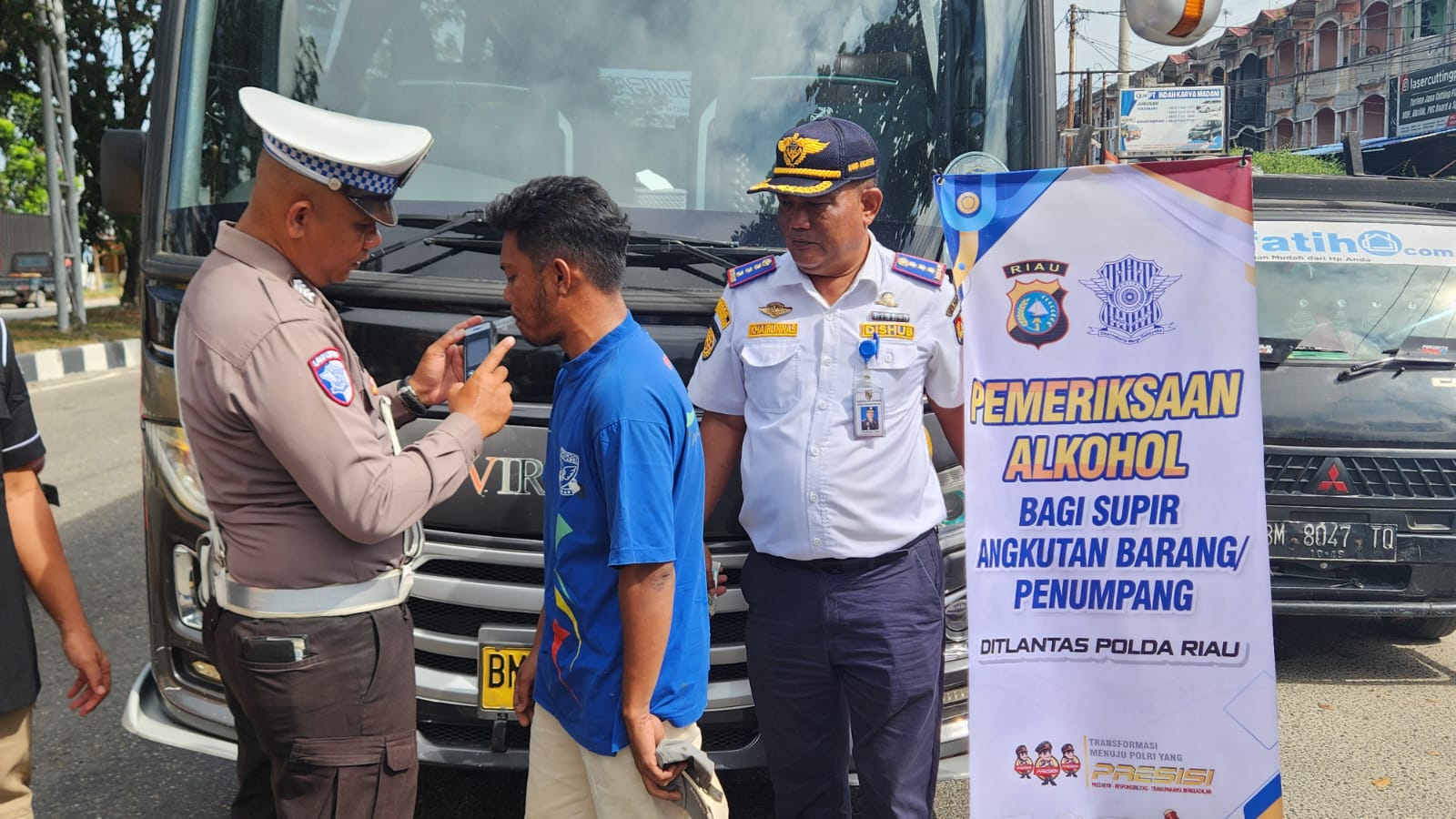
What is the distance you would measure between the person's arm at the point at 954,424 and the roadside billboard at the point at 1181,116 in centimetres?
659

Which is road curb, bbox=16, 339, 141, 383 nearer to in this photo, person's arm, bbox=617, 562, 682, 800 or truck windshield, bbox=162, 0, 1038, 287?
truck windshield, bbox=162, 0, 1038, 287

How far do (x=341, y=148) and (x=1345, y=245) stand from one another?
4.75 m

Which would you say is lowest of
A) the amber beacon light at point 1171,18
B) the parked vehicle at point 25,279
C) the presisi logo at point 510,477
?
the presisi logo at point 510,477

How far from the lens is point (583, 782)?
2219mm

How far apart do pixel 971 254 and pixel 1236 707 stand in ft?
3.85

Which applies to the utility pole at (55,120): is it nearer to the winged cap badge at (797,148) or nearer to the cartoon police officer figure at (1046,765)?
the winged cap badge at (797,148)

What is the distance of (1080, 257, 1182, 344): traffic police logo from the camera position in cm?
270

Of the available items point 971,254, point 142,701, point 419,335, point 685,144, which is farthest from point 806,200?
point 142,701

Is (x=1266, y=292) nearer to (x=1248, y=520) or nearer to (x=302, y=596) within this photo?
(x=1248, y=520)

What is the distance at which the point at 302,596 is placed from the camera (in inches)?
78.1

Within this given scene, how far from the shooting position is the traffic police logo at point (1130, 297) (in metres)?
2.70

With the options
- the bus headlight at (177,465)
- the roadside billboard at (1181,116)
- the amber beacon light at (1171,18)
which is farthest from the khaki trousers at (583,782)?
the roadside billboard at (1181,116)

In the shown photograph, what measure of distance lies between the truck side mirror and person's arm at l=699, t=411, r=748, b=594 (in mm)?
1835

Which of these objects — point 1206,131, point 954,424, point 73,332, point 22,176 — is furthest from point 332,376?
point 22,176
